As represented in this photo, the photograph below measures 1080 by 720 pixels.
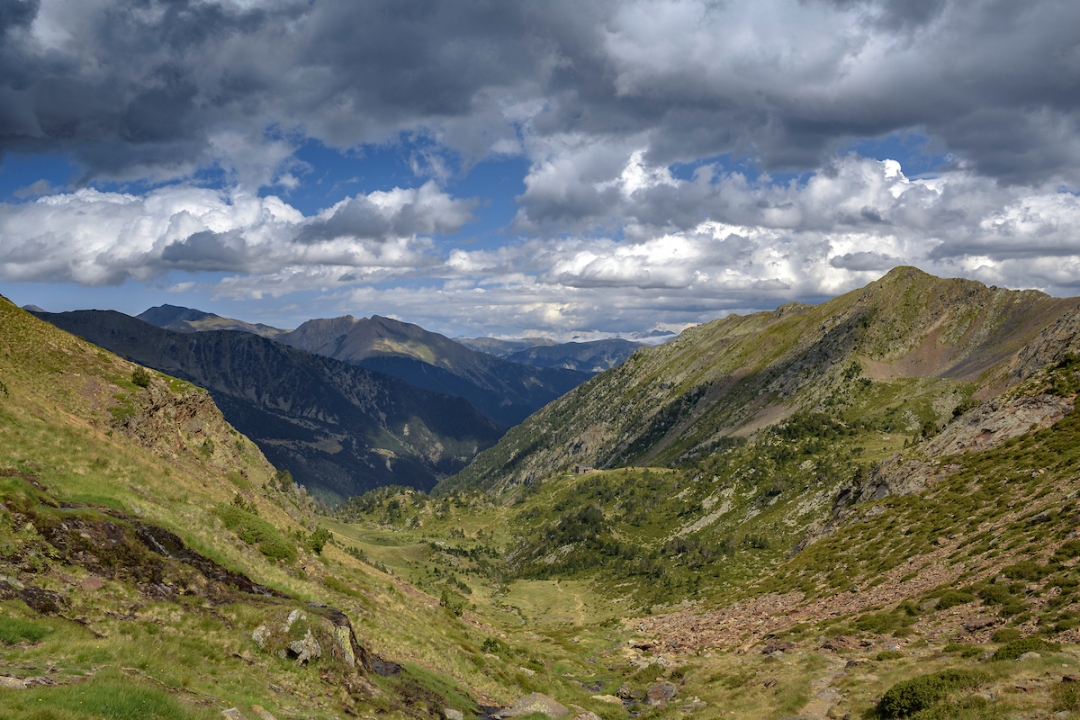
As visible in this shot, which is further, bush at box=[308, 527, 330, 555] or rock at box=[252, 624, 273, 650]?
bush at box=[308, 527, 330, 555]

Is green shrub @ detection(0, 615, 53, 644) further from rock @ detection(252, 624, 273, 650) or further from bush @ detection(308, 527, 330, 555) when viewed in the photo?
bush @ detection(308, 527, 330, 555)

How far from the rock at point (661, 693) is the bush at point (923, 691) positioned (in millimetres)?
23956

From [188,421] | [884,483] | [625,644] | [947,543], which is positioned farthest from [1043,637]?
[188,421]

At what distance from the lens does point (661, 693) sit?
54500 millimetres

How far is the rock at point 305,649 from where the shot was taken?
29.7 meters

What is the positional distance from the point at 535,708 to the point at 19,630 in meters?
31.4

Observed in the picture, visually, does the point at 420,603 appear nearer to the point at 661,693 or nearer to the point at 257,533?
the point at 257,533

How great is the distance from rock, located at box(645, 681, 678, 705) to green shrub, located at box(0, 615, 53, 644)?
152ft

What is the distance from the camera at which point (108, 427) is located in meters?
58.4

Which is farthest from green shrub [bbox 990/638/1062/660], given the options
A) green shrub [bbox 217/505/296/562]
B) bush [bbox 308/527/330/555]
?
bush [bbox 308/527/330/555]

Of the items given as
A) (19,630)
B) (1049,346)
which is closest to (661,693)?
(19,630)

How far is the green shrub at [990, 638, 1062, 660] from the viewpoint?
3206 centimetres

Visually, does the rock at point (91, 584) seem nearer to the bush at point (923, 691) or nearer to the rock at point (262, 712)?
the rock at point (262, 712)

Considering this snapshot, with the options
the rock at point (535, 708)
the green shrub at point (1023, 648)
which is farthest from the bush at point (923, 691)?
the rock at point (535, 708)
